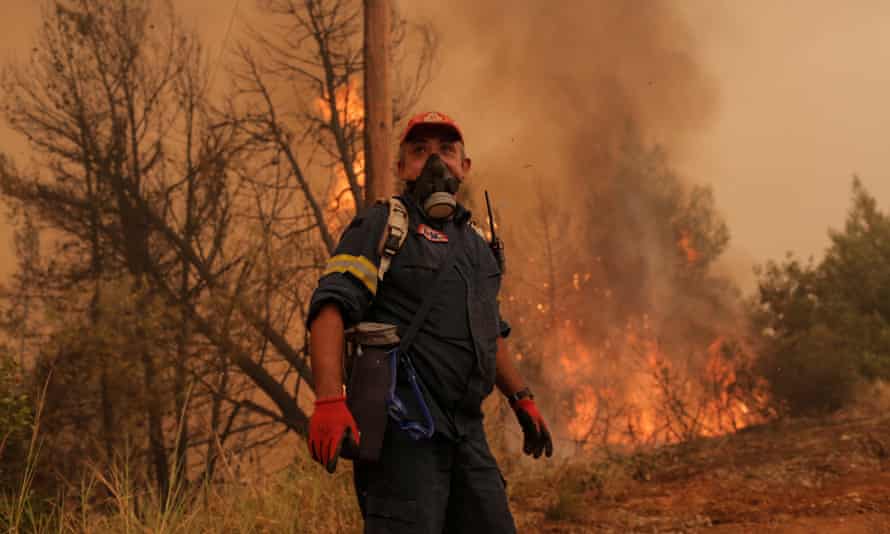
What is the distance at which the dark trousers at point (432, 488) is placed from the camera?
5.81 feet

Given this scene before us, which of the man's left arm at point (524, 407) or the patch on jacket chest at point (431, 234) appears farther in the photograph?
the man's left arm at point (524, 407)

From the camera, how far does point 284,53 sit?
30.7ft

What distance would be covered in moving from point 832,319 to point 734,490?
8.59 m

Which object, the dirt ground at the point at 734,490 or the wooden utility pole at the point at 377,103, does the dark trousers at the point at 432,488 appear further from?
the wooden utility pole at the point at 377,103

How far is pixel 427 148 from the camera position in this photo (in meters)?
2.21

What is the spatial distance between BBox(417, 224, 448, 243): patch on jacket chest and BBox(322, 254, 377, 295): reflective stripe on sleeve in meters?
0.21

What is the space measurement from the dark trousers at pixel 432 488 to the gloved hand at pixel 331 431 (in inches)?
6.3

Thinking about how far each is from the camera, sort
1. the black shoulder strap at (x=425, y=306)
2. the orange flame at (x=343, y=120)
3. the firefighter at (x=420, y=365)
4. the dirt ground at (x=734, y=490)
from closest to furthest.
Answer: the firefighter at (x=420, y=365)
the black shoulder strap at (x=425, y=306)
the dirt ground at (x=734, y=490)
the orange flame at (x=343, y=120)

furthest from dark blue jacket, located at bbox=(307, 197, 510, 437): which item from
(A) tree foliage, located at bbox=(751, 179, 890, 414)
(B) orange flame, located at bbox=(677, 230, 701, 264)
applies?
(B) orange flame, located at bbox=(677, 230, 701, 264)

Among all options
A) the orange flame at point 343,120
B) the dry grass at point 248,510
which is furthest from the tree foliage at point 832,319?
the dry grass at point 248,510

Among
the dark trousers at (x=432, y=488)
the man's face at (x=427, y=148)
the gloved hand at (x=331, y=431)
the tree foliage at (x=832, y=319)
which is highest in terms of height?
the tree foliage at (x=832, y=319)

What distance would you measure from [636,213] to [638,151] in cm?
189

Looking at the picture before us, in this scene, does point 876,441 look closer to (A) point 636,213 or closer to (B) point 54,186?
(B) point 54,186

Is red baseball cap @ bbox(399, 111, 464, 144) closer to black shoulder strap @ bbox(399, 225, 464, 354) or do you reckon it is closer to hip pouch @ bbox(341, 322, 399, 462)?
black shoulder strap @ bbox(399, 225, 464, 354)
